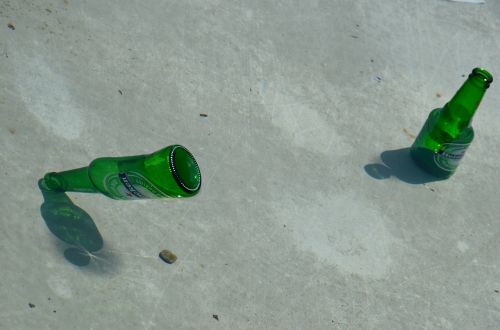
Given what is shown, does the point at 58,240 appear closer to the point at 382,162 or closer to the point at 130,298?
the point at 130,298

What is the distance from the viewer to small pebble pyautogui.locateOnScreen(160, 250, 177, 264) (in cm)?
168

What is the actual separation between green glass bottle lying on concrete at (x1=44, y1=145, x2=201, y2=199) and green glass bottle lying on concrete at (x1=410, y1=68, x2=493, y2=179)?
0.77 meters

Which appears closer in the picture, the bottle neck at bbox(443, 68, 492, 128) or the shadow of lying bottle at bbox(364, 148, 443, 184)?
the bottle neck at bbox(443, 68, 492, 128)

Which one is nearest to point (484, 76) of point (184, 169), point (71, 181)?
point (184, 169)

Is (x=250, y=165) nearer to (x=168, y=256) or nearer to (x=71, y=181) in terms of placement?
(x=168, y=256)

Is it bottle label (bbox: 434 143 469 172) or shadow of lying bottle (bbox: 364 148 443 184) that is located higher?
bottle label (bbox: 434 143 469 172)

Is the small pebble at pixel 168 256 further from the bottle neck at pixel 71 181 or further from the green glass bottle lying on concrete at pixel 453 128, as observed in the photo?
the green glass bottle lying on concrete at pixel 453 128

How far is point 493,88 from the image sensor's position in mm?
2408

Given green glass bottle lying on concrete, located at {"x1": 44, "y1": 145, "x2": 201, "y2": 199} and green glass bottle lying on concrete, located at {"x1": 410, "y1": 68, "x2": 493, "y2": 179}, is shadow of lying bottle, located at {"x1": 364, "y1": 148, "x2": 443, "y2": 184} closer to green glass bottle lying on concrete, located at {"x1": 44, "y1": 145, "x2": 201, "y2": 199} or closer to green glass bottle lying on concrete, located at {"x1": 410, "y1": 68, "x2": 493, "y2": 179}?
green glass bottle lying on concrete, located at {"x1": 410, "y1": 68, "x2": 493, "y2": 179}

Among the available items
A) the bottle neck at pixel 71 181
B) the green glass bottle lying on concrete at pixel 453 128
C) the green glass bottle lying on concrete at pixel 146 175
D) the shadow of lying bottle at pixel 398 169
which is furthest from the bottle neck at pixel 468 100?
the bottle neck at pixel 71 181

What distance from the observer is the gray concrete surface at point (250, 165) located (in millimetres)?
1637

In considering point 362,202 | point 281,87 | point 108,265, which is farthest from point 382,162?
point 108,265

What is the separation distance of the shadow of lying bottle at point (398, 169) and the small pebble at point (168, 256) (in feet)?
2.06

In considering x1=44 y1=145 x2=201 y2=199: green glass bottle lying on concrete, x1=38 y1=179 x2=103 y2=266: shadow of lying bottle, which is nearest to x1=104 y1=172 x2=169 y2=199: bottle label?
x1=44 y1=145 x2=201 y2=199: green glass bottle lying on concrete
